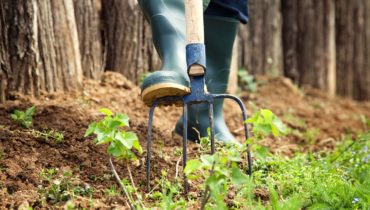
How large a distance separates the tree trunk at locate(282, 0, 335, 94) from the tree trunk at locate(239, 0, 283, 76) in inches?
11.2

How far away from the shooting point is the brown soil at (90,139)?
8.06 feet

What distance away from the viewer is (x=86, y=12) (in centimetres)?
380

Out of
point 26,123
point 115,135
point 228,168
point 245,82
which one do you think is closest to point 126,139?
point 115,135

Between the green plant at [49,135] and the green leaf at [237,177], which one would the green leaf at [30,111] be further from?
the green leaf at [237,177]

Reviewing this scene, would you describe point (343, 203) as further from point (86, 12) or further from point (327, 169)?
point (86, 12)

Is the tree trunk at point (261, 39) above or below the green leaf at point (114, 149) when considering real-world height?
above

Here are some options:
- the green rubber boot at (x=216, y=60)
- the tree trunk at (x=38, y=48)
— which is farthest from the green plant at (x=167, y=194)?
the tree trunk at (x=38, y=48)

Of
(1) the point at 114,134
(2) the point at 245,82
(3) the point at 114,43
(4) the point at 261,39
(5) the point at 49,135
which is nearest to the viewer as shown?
(1) the point at 114,134

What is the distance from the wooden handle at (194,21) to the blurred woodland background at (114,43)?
1085mm

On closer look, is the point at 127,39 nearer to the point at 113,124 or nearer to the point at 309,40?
the point at 113,124

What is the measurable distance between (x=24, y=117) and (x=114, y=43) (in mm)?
1115

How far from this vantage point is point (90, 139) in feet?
9.58

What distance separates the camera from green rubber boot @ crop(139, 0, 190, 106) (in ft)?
8.34

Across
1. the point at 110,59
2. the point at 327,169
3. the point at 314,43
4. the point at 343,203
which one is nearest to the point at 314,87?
the point at 314,43
